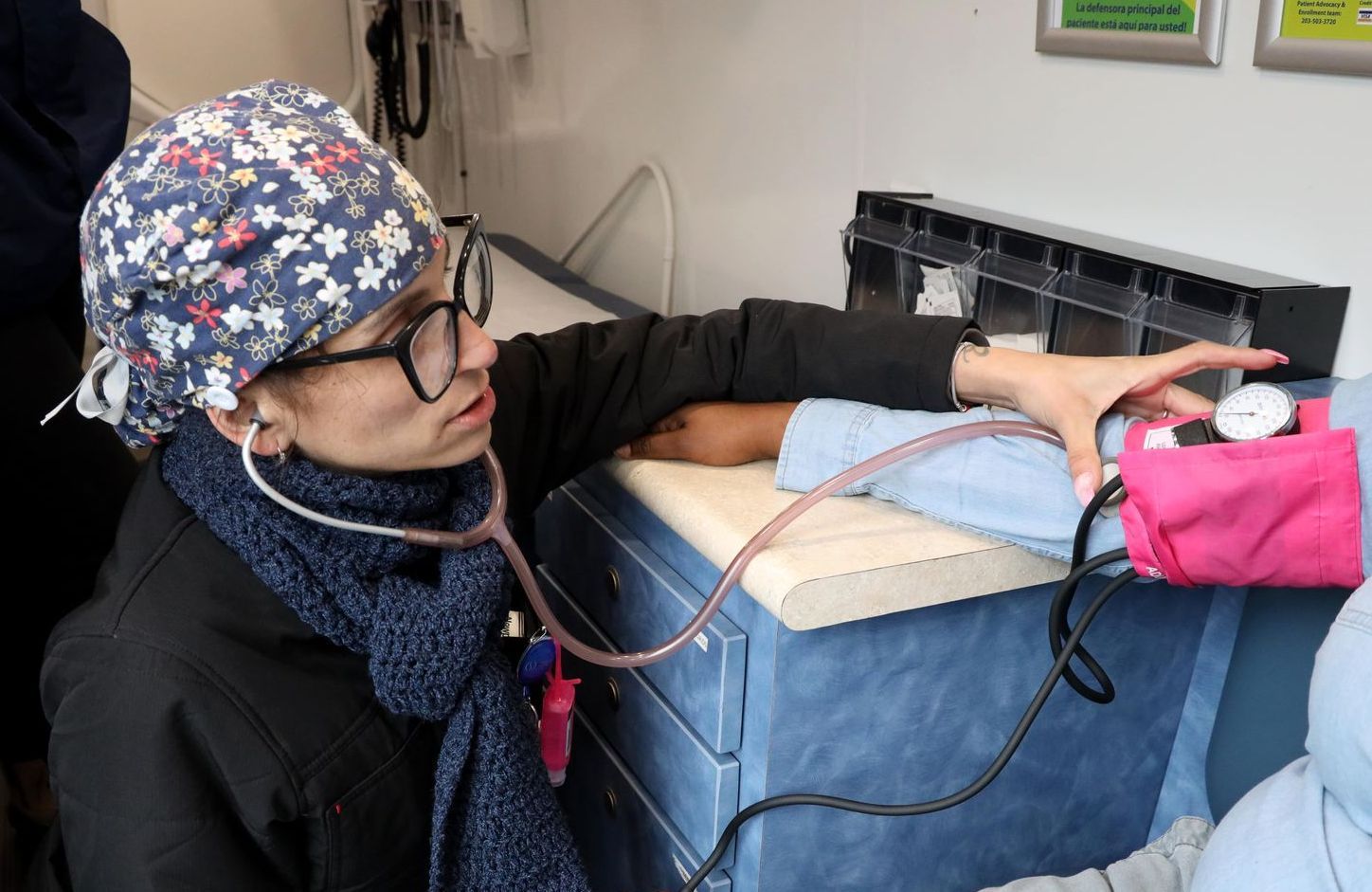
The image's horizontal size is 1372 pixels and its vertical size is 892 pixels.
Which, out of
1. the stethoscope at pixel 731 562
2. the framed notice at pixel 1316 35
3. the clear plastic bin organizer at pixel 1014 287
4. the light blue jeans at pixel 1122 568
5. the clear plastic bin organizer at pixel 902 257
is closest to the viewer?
the light blue jeans at pixel 1122 568

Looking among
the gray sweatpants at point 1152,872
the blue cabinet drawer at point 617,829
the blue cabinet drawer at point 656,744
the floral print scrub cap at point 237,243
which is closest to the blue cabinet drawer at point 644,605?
the blue cabinet drawer at point 656,744

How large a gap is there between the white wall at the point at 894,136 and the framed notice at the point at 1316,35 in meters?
0.02

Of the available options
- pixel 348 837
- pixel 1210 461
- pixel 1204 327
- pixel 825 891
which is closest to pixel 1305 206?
pixel 1204 327

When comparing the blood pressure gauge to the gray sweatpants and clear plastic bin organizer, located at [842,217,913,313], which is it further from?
clear plastic bin organizer, located at [842,217,913,313]

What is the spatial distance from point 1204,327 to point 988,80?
472 mm

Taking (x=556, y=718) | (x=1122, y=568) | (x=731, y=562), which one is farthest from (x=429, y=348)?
(x=1122, y=568)

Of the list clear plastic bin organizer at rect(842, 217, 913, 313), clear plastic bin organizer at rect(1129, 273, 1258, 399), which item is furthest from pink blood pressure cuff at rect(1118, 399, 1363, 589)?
clear plastic bin organizer at rect(842, 217, 913, 313)

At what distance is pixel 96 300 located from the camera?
82cm

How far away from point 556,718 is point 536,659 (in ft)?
0.20

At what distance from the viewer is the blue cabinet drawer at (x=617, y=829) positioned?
1.16m

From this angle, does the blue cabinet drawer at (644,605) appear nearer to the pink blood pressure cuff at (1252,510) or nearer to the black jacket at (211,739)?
the black jacket at (211,739)

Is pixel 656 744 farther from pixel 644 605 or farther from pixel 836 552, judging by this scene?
pixel 836 552

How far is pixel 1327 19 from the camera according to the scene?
1060 millimetres

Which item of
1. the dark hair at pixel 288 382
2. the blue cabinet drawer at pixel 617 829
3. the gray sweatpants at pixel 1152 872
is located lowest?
the blue cabinet drawer at pixel 617 829
